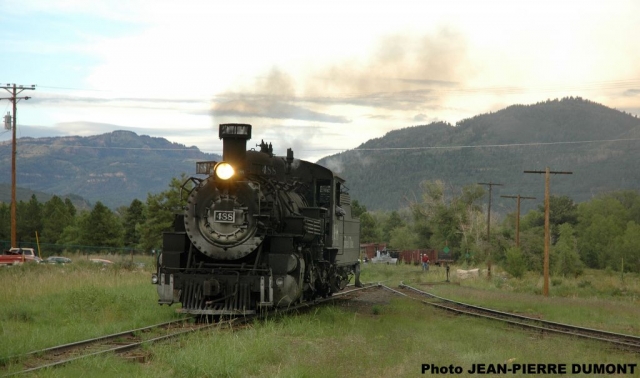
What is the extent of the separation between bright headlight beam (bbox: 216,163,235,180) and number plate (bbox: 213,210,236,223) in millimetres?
741

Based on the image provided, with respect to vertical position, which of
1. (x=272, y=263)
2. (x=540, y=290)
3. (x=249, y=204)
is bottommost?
(x=540, y=290)

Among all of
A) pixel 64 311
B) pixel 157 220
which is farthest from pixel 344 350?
pixel 157 220

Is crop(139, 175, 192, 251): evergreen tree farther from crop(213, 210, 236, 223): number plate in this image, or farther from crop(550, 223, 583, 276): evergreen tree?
crop(213, 210, 236, 223): number plate

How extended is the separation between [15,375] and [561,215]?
102739 millimetres

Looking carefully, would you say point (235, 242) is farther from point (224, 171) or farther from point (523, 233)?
point (523, 233)

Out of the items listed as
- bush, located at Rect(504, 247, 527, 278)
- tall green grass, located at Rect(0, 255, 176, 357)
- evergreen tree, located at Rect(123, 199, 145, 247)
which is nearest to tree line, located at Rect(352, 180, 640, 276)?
bush, located at Rect(504, 247, 527, 278)

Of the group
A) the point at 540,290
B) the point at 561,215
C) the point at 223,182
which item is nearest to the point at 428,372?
the point at 223,182

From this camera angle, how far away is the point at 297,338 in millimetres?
13164

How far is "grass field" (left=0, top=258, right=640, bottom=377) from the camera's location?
978 centimetres

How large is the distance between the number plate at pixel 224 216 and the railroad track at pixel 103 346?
83.1 inches

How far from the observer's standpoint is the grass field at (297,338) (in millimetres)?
9781

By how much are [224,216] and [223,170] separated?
0.99 metres

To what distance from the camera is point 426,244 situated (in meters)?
93.8

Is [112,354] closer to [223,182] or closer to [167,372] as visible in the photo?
[167,372]
